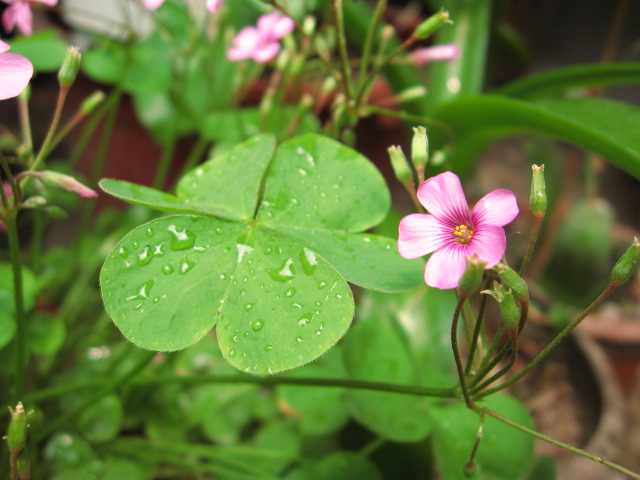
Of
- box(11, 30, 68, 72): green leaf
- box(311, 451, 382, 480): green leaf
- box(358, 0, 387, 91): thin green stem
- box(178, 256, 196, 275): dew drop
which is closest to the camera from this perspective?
box(178, 256, 196, 275): dew drop

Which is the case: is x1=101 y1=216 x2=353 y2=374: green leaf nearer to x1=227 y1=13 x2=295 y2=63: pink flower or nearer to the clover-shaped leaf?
the clover-shaped leaf

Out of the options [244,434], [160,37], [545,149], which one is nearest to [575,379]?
[545,149]

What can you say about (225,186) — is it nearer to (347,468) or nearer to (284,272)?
(284,272)

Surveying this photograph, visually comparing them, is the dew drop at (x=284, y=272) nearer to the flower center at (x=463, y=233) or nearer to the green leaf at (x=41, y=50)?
the flower center at (x=463, y=233)

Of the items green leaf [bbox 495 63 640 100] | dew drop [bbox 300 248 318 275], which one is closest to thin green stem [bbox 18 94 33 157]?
dew drop [bbox 300 248 318 275]

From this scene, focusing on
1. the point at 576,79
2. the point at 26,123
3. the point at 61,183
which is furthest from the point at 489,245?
the point at 576,79

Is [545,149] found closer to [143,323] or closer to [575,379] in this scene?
[575,379]

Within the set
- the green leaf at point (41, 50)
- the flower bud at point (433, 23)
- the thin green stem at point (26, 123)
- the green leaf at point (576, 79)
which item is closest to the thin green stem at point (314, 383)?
the thin green stem at point (26, 123)
